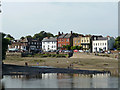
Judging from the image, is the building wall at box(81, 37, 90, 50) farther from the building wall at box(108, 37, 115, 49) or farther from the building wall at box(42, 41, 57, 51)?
the building wall at box(42, 41, 57, 51)

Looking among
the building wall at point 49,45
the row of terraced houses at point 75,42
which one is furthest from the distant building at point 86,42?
the building wall at point 49,45

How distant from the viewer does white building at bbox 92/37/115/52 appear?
11994 cm

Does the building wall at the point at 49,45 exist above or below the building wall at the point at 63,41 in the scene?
below

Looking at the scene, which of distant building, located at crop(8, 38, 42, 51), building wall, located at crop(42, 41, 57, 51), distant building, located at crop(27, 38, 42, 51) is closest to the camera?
building wall, located at crop(42, 41, 57, 51)

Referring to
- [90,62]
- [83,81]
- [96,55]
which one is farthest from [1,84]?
[96,55]

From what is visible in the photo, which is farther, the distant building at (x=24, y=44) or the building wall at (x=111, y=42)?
the distant building at (x=24, y=44)

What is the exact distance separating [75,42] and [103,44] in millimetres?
15298

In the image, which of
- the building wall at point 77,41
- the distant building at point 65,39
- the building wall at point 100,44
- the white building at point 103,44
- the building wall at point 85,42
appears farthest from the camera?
the distant building at point 65,39

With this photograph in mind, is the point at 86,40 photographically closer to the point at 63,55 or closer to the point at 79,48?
the point at 79,48

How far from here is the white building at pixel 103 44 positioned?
11994cm

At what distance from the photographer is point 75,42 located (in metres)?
132

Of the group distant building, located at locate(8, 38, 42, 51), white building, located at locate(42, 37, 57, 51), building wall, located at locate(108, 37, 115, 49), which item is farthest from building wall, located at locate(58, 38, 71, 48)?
building wall, located at locate(108, 37, 115, 49)

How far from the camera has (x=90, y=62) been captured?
85.2 m

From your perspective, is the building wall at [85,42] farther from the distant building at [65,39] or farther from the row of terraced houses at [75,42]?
the distant building at [65,39]
